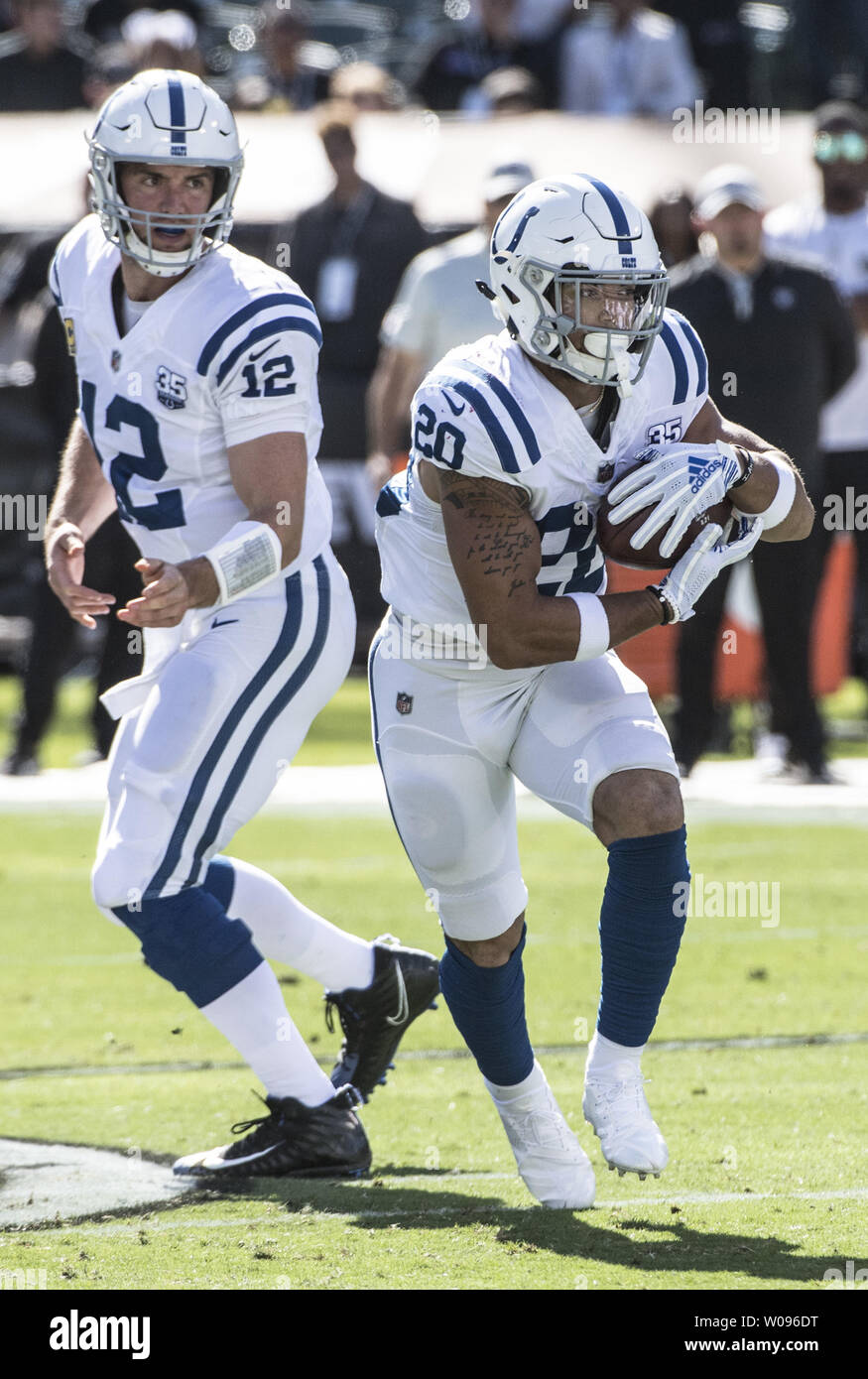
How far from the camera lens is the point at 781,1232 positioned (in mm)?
3348

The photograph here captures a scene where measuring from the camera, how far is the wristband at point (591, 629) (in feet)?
11.3

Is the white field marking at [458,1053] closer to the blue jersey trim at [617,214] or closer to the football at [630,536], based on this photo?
the football at [630,536]

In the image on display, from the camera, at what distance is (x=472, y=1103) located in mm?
4363

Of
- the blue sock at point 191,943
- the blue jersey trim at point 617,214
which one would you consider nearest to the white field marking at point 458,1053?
the blue sock at point 191,943

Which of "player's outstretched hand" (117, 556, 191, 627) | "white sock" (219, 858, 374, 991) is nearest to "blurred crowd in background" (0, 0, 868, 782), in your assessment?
"white sock" (219, 858, 374, 991)

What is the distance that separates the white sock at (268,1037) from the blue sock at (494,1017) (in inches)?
13.8

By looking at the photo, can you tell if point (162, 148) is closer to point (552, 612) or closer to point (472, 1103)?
point (552, 612)

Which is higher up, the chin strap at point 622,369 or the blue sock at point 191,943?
the chin strap at point 622,369

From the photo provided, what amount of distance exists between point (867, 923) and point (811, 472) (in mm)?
2616

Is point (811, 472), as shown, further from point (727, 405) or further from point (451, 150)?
point (451, 150)

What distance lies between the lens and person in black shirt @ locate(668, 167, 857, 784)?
309 inches

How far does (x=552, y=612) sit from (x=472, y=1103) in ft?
4.50

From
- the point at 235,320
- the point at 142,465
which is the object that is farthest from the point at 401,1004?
the point at 235,320

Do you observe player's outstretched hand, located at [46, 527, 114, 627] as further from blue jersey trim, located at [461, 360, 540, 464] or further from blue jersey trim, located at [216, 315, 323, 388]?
blue jersey trim, located at [461, 360, 540, 464]
